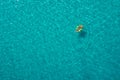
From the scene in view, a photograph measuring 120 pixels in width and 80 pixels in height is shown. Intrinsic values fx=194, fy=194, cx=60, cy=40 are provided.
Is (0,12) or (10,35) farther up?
(0,12)

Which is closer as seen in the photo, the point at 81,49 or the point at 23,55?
the point at 81,49

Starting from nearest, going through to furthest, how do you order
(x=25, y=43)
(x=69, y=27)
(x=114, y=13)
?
1. (x=114, y=13)
2. (x=69, y=27)
3. (x=25, y=43)

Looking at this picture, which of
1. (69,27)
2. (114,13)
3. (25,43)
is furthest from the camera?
(25,43)

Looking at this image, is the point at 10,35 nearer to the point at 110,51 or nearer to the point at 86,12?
the point at 86,12

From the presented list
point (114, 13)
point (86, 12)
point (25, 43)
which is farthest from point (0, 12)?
point (114, 13)

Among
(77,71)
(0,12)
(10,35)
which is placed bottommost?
(77,71)

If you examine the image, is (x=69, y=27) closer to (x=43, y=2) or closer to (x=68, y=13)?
(x=68, y=13)
